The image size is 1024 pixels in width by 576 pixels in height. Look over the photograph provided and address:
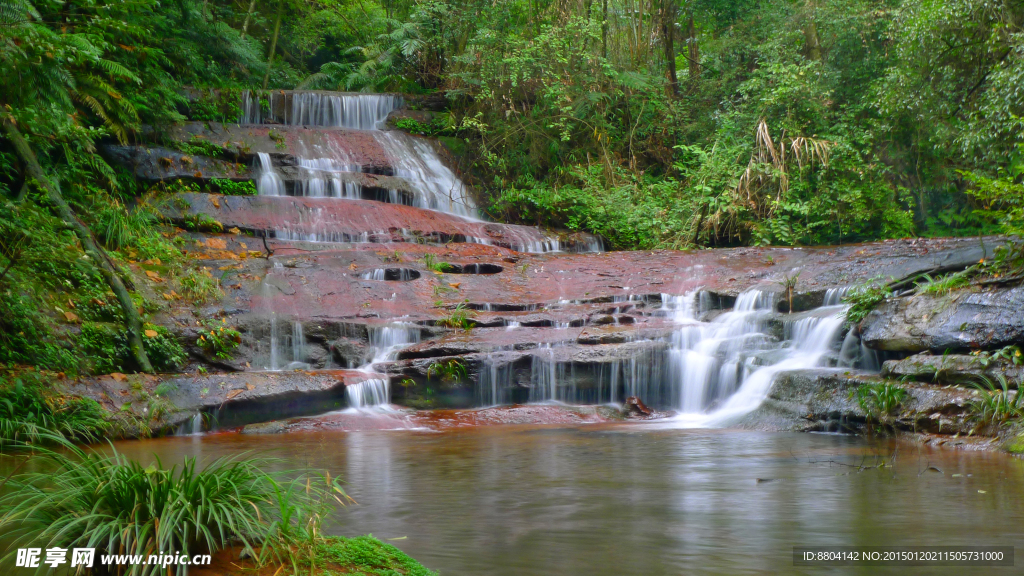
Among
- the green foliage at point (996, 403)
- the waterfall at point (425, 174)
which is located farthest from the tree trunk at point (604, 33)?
the green foliage at point (996, 403)

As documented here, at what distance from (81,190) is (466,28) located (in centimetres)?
1173

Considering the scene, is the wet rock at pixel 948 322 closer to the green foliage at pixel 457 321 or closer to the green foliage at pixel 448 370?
the green foliage at pixel 448 370

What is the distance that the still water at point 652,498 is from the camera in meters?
3.60

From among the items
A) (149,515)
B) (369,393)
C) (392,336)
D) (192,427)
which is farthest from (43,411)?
(149,515)

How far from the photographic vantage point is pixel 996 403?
672 centimetres

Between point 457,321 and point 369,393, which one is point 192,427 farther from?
point 457,321

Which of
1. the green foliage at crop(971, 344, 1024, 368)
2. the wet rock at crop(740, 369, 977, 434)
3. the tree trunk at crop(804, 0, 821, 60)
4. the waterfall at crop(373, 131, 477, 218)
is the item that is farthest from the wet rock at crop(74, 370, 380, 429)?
the tree trunk at crop(804, 0, 821, 60)

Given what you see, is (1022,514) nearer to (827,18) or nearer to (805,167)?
(805,167)

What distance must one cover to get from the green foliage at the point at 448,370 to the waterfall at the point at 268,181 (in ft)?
25.5

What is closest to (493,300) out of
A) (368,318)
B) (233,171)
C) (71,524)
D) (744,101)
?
(368,318)

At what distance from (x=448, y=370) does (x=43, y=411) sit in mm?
4847

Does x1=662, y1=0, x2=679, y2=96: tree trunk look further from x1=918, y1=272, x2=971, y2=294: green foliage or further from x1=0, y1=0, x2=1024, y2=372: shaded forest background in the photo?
x1=918, y1=272, x2=971, y2=294: green foliage

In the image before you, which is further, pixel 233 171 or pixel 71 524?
pixel 233 171

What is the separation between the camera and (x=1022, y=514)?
415 centimetres
